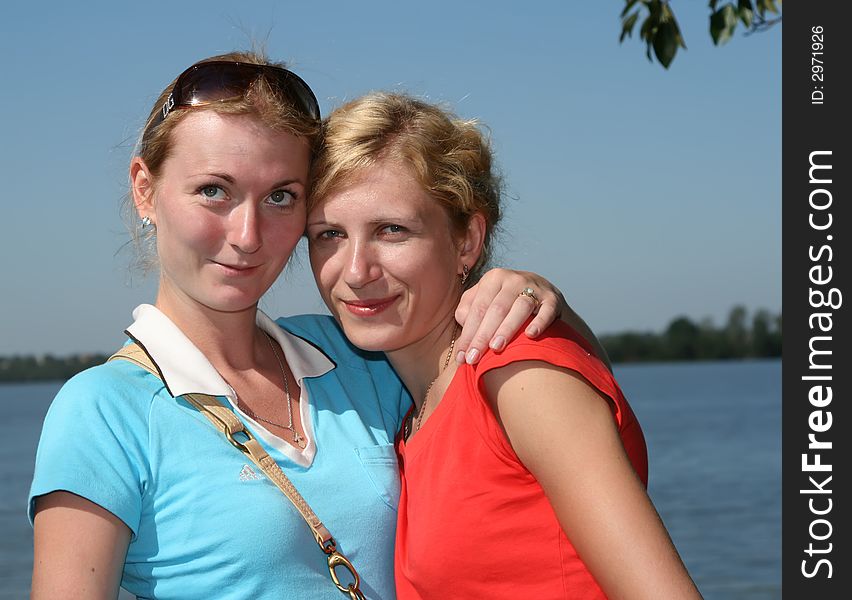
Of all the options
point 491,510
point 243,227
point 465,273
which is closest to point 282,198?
point 243,227

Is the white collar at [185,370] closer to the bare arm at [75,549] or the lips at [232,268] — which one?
the lips at [232,268]

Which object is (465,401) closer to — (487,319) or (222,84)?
(487,319)

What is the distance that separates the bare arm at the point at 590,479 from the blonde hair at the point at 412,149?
75 centimetres

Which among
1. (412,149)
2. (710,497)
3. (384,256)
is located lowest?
(710,497)

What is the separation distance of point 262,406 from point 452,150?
3.16 ft

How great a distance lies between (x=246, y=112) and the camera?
307cm

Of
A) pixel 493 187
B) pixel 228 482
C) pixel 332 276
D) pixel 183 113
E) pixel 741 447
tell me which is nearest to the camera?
pixel 228 482

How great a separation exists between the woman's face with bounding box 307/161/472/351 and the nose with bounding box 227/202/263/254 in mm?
262

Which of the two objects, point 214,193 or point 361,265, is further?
point 361,265

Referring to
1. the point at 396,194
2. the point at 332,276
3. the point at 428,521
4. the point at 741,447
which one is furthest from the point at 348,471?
the point at 741,447

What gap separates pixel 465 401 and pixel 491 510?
30 centimetres
